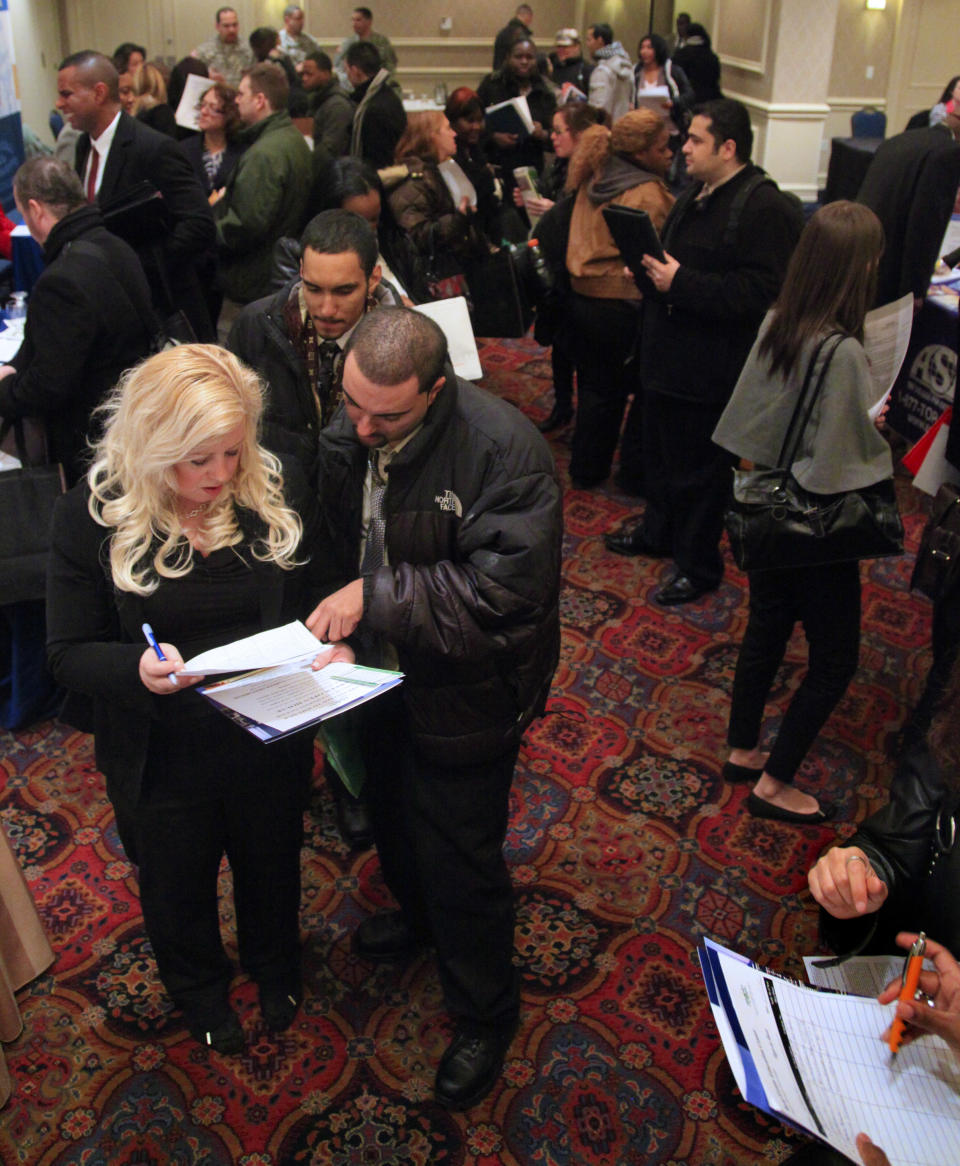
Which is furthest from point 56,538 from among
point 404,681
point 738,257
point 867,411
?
point 738,257

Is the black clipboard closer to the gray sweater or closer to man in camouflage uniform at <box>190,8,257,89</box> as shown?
the gray sweater

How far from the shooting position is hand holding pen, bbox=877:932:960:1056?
4.32 ft

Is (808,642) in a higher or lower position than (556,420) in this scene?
higher

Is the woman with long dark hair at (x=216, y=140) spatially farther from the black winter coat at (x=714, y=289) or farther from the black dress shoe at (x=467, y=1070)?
the black dress shoe at (x=467, y=1070)

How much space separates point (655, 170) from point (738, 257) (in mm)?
858

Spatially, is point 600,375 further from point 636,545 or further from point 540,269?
point 636,545

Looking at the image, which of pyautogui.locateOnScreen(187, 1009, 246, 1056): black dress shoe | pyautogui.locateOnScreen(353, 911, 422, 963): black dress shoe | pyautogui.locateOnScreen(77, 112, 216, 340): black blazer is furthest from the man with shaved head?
pyautogui.locateOnScreen(77, 112, 216, 340): black blazer

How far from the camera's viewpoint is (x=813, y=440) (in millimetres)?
2588

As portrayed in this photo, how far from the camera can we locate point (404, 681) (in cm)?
193

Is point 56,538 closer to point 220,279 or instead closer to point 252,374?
point 252,374

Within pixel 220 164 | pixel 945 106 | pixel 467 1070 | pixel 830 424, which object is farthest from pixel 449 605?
pixel 945 106

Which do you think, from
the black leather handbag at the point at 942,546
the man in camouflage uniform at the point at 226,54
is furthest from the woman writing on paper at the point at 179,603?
the man in camouflage uniform at the point at 226,54

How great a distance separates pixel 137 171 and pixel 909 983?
3891mm

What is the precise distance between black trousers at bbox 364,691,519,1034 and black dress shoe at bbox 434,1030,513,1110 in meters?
0.03
